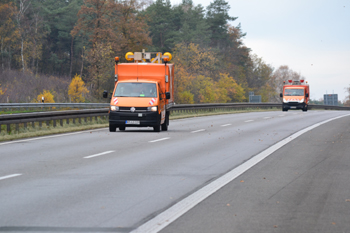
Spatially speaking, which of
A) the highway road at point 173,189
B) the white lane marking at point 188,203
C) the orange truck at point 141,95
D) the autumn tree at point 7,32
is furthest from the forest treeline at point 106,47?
the white lane marking at point 188,203

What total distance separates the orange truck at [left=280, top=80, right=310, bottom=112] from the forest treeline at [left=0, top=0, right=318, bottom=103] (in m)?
20.1

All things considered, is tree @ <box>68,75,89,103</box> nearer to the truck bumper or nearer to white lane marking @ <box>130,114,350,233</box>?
the truck bumper

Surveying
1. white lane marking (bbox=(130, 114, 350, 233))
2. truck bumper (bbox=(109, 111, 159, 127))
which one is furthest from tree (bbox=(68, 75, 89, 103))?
white lane marking (bbox=(130, 114, 350, 233))

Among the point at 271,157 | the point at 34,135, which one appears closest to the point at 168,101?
the point at 34,135

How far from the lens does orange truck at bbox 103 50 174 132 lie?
19500mm

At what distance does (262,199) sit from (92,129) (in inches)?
622

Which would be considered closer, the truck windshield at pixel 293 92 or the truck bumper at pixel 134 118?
the truck bumper at pixel 134 118

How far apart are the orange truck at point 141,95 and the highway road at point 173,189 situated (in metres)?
5.12

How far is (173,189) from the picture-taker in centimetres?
789

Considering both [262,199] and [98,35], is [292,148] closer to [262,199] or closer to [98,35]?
[262,199]

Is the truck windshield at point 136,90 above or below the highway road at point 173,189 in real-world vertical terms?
above

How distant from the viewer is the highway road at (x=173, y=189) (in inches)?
229

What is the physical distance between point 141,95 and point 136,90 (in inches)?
15.4

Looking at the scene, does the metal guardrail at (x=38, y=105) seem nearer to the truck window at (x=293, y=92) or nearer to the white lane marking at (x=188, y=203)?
the truck window at (x=293, y=92)
